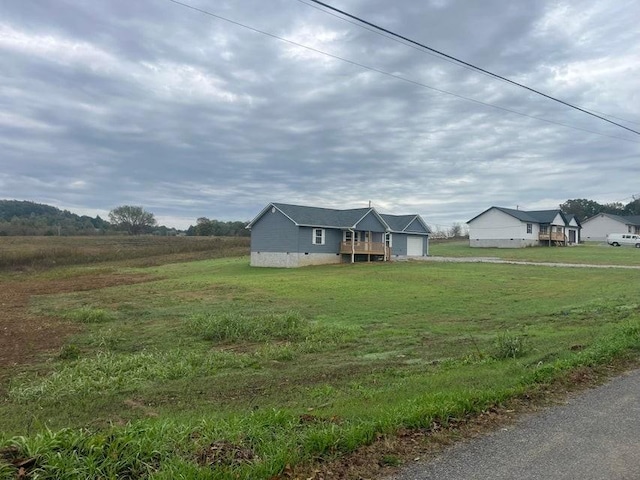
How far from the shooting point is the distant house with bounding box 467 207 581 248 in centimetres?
6206

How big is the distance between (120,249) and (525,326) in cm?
5346

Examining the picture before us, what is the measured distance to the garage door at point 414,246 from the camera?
5141 cm

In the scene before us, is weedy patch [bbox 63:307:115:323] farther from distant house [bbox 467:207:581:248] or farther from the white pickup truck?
the white pickup truck

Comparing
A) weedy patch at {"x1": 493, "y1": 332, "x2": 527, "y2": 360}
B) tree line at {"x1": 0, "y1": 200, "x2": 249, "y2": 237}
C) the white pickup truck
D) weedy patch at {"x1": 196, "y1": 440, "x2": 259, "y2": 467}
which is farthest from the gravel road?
tree line at {"x1": 0, "y1": 200, "x2": 249, "y2": 237}

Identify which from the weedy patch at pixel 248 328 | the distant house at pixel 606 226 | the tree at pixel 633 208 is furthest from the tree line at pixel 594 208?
the weedy patch at pixel 248 328

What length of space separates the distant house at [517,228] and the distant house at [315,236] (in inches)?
871

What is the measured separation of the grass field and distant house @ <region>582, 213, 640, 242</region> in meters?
72.5

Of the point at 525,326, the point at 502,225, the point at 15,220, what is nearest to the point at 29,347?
the point at 525,326

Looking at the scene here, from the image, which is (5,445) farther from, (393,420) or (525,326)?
(525,326)

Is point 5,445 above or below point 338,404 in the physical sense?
above

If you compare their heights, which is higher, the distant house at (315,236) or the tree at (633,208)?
the tree at (633,208)

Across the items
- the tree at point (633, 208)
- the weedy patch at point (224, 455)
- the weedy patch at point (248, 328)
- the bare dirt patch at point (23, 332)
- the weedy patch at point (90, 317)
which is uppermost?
the tree at point (633, 208)

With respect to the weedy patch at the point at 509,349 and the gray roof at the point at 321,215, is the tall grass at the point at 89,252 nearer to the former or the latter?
the gray roof at the point at 321,215

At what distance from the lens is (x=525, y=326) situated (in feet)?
40.2
